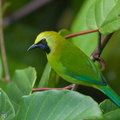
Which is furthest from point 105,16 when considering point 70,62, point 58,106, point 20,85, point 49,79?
point 58,106

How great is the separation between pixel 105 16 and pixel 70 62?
31 cm

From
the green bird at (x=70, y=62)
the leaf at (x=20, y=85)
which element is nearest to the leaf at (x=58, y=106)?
the leaf at (x=20, y=85)

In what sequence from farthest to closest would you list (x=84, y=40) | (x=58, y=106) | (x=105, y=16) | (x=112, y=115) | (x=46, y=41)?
1. (x=84, y=40)
2. (x=46, y=41)
3. (x=105, y=16)
4. (x=112, y=115)
5. (x=58, y=106)

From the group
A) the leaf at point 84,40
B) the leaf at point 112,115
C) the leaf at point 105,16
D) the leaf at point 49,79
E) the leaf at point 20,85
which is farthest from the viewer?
the leaf at point 84,40

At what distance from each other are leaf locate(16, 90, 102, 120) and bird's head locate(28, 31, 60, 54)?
1.69 feet

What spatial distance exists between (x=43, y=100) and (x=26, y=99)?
0.24 ft

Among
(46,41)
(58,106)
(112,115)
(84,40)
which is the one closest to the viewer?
(58,106)

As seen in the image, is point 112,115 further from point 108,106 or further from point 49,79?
point 49,79

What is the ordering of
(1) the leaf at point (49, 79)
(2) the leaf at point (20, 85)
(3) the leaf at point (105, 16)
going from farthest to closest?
1. (1) the leaf at point (49, 79)
2. (2) the leaf at point (20, 85)
3. (3) the leaf at point (105, 16)

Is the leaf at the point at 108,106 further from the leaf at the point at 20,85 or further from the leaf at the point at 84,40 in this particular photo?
the leaf at the point at 84,40

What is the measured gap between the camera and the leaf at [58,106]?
1239mm

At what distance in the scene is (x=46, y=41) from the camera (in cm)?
189

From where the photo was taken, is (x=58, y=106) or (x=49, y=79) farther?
(x=49, y=79)

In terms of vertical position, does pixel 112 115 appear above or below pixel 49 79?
above
